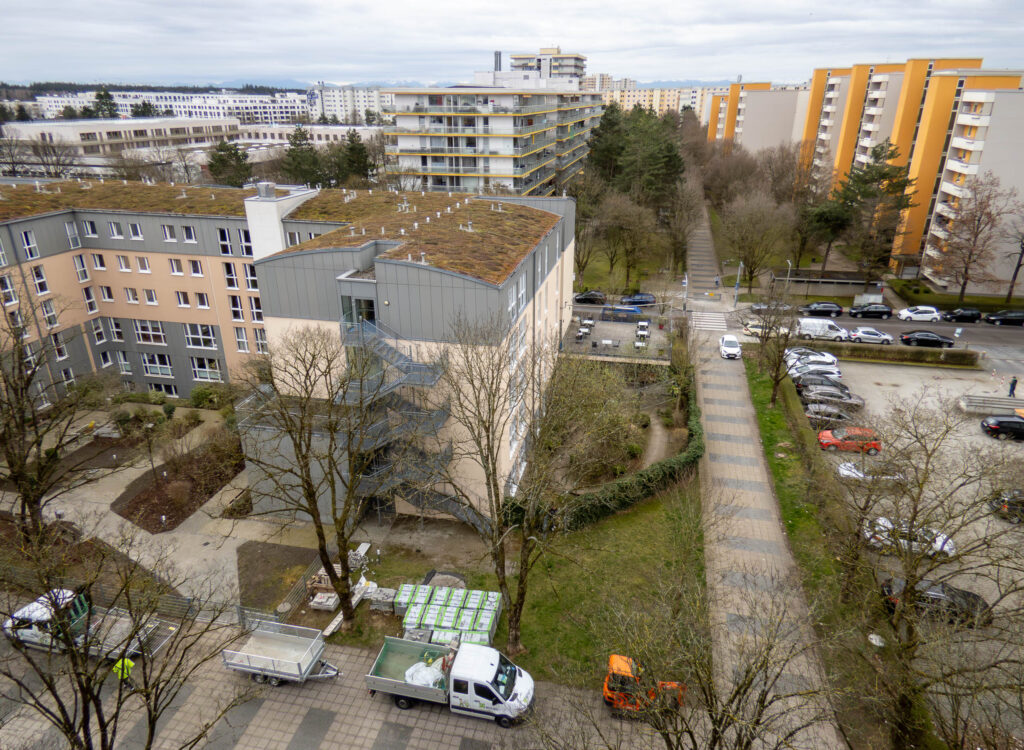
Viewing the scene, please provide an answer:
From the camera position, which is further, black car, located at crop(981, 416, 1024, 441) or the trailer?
black car, located at crop(981, 416, 1024, 441)

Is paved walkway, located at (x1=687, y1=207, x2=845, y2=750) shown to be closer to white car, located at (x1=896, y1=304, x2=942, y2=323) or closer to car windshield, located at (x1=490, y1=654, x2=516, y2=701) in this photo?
car windshield, located at (x1=490, y1=654, x2=516, y2=701)

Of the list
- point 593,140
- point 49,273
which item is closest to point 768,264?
point 593,140

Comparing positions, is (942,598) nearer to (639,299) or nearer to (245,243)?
(639,299)

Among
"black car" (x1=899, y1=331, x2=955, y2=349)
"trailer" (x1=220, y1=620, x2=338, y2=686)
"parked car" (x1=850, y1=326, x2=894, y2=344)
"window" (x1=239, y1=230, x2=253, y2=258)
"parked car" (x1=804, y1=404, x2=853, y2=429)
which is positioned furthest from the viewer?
"parked car" (x1=850, y1=326, x2=894, y2=344)

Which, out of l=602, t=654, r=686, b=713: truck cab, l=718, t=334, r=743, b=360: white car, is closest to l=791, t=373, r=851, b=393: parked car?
l=718, t=334, r=743, b=360: white car

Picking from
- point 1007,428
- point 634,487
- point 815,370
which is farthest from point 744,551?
point 1007,428

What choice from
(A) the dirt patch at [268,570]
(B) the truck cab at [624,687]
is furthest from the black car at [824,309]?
(A) the dirt patch at [268,570]
